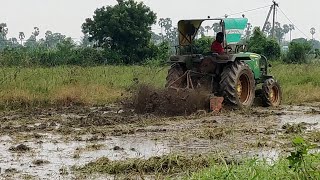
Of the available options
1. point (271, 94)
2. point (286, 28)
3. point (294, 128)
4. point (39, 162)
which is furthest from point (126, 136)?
point (286, 28)

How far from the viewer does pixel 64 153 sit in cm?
791

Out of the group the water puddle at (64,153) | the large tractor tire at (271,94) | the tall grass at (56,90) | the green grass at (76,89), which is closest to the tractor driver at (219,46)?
the large tractor tire at (271,94)

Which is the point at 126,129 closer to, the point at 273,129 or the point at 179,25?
the point at 273,129

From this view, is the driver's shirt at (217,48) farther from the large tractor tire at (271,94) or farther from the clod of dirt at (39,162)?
the clod of dirt at (39,162)

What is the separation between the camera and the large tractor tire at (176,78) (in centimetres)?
1345

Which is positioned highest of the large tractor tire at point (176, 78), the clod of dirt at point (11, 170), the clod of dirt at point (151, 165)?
the large tractor tire at point (176, 78)

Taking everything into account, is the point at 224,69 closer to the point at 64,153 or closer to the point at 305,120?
the point at 305,120

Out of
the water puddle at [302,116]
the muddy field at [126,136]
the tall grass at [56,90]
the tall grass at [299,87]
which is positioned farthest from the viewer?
the tall grass at [299,87]

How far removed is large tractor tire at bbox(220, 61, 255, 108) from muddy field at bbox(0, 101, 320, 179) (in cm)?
46

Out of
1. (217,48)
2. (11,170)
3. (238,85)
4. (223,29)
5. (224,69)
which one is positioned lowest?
(11,170)

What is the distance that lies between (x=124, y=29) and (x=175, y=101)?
22.7 meters

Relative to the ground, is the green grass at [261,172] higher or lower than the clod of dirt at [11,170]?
higher

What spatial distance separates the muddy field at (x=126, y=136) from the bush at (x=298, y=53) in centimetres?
2524

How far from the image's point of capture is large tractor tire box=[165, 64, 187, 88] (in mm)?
13453
